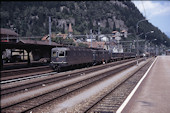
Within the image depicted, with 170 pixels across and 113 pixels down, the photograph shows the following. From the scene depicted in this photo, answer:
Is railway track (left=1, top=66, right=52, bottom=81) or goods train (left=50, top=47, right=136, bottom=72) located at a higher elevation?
goods train (left=50, top=47, right=136, bottom=72)

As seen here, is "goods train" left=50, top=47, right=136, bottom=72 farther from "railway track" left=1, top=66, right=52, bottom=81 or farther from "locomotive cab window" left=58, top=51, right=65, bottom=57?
"railway track" left=1, top=66, right=52, bottom=81

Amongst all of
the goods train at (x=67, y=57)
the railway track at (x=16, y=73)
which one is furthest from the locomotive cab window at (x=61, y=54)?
the railway track at (x=16, y=73)

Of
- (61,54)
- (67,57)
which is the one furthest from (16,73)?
(67,57)

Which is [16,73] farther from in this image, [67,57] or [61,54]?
[67,57]

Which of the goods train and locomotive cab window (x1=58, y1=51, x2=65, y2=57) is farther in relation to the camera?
locomotive cab window (x1=58, y1=51, x2=65, y2=57)

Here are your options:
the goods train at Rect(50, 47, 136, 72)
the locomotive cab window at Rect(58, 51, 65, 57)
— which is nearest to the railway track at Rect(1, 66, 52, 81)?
the goods train at Rect(50, 47, 136, 72)

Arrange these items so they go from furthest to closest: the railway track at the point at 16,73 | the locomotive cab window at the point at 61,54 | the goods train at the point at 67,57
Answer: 1. the locomotive cab window at the point at 61,54
2. the goods train at the point at 67,57
3. the railway track at the point at 16,73

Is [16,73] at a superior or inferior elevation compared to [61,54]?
inferior

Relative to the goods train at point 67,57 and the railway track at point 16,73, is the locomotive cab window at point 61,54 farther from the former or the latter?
the railway track at point 16,73

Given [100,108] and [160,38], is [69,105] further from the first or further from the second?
[160,38]

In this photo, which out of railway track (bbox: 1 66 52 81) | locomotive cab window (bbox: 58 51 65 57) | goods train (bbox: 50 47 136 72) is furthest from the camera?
locomotive cab window (bbox: 58 51 65 57)

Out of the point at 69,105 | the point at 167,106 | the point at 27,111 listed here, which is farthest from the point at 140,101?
the point at 27,111

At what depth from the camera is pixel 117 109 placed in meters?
8.47

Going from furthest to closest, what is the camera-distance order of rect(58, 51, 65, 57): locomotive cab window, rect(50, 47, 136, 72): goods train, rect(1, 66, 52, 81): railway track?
1. rect(58, 51, 65, 57): locomotive cab window
2. rect(50, 47, 136, 72): goods train
3. rect(1, 66, 52, 81): railway track
